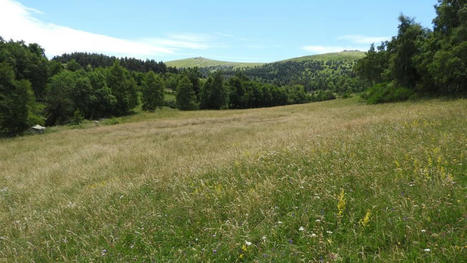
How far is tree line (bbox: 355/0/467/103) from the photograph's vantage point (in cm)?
2122

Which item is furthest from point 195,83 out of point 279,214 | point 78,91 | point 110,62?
point 110,62

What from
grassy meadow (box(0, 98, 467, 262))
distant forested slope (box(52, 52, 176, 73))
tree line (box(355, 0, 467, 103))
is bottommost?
grassy meadow (box(0, 98, 467, 262))

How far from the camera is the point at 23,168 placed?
11.5m

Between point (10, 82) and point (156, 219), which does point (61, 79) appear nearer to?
point (10, 82)

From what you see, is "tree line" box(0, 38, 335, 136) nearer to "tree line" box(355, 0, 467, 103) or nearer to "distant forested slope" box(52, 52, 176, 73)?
"tree line" box(355, 0, 467, 103)

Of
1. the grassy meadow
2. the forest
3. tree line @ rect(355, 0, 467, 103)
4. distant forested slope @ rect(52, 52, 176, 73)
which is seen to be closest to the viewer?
the grassy meadow

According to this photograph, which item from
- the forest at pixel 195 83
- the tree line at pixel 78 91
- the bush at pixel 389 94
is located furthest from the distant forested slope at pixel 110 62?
the bush at pixel 389 94

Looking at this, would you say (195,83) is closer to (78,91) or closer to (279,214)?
(78,91)

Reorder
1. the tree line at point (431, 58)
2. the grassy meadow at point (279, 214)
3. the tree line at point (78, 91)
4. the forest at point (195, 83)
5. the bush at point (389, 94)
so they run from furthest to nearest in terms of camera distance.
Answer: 1. the tree line at point (78, 91)
2. the bush at point (389, 94)
3. the forest at point (195, 83)
4. the tree line at point (431, 58)
5. the grassy meadow at point (279, 214)

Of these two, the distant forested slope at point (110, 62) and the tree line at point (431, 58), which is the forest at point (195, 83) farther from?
the distant forested slope at point (110, 62)

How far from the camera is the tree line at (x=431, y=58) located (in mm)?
21219

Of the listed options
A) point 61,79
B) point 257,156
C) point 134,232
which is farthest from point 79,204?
point 61,79

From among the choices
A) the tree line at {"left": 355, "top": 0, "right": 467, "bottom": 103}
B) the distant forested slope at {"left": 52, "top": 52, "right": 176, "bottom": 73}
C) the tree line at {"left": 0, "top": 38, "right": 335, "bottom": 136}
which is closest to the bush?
the tree line at {"left": 355, "top": 0, "right": 467, "bottom": 103}

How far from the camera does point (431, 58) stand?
2520cm
